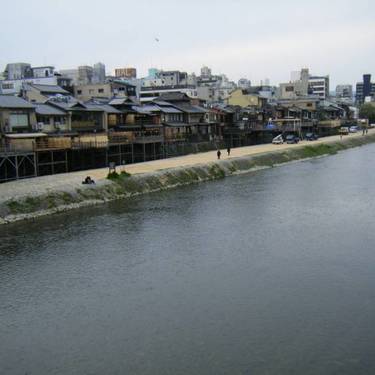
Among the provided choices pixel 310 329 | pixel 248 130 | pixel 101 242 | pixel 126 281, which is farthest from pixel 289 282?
pixel 248 130

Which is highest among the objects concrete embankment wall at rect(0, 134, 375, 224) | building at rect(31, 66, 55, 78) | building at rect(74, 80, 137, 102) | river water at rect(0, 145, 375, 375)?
building at rect(31, 66, 55, 78)

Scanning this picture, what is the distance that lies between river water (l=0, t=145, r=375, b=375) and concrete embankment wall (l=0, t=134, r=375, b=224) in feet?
5.49

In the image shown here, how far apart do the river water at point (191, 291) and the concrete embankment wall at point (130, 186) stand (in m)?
1.67

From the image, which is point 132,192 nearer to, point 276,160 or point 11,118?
A: point 11,118

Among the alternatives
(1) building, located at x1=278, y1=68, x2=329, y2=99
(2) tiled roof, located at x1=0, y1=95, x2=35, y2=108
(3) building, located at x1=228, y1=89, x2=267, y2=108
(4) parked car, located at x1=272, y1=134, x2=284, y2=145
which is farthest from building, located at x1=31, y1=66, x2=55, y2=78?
(1) building, located at x1=278, y1=68, x2=329, y2=99

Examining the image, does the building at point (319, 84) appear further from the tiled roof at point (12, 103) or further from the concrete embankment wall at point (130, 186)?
the tiled roof at point (12, 103)

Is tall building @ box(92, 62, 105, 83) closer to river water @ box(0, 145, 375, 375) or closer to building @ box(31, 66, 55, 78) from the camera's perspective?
building @ box(31, 66, 55, 78)

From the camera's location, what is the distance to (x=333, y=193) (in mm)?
41750

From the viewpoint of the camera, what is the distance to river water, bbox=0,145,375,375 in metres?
14.9

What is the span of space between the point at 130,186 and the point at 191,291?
921 inches

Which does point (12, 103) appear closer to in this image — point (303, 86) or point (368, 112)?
point (303, 86)

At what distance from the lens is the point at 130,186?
42.6 m

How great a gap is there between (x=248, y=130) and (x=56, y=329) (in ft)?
230

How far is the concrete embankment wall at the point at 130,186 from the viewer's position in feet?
109
